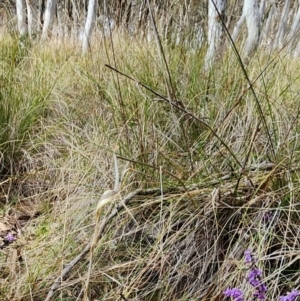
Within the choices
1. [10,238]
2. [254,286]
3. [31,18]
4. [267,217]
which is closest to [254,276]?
[254,286]

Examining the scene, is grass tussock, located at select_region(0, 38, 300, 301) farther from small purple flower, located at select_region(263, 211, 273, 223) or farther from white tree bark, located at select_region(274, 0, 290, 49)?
white tree bark, located at select_region(274, 0, 290, 49)

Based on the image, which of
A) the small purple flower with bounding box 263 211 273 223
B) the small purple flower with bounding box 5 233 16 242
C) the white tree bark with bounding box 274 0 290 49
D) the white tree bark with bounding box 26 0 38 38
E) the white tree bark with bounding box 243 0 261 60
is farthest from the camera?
the white tree bark with bounding box 26 0 38 38

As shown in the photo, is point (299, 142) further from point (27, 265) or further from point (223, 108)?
point (27, 265)

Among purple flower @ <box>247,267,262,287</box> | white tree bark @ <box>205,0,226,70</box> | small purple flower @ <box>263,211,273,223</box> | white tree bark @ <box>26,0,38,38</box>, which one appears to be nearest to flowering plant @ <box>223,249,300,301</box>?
purple flower @ <box>247,267,262,287</box>

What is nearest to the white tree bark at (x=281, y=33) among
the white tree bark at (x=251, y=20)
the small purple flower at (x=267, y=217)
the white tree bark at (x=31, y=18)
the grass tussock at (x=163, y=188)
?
the white tree bark at (x=251, y=20)

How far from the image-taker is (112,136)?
1.88 metres

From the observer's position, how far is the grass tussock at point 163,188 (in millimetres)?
1296

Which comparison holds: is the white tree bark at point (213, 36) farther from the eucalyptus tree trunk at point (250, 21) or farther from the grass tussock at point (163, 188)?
the eucalyptus tree trunk at point (250, 21)

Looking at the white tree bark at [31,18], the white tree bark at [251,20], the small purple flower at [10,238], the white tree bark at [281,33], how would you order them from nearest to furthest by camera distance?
the small purple flower at [10,238]
the white tree bark at [281,33]
the white tree bark at [251,20]
the white tree bark at [31,18]

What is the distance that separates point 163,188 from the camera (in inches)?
55.4

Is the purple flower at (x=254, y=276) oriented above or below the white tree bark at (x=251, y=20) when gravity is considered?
below

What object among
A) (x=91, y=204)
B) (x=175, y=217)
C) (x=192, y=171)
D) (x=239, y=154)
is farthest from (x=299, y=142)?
(x=91, y=204)

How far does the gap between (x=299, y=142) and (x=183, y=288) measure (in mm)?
561

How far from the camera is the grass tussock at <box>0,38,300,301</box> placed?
130 cm
